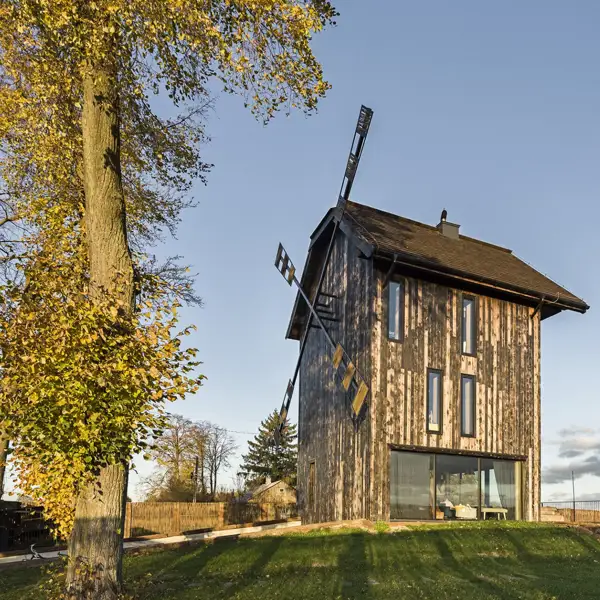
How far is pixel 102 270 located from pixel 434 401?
610 inches

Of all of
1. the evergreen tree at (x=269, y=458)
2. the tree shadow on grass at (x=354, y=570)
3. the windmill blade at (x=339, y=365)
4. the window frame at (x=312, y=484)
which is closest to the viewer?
the tree shadow on grass at (x=354, y=570)

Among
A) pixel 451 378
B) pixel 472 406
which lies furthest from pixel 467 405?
pixel 451 378

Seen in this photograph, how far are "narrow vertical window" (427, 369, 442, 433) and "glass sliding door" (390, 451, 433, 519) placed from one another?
105 centimetres

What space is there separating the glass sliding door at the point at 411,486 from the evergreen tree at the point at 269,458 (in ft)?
136

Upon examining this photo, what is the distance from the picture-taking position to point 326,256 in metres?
27.3

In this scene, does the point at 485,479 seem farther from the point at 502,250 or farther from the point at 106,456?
the point at 106,456

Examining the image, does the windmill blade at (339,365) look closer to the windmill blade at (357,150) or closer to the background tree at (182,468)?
the windmill blade at (357,150)

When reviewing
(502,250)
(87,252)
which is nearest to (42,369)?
(87,252)

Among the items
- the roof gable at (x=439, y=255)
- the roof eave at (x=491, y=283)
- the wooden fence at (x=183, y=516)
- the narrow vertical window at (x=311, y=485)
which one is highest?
the roof gable at (x=439, y=255)

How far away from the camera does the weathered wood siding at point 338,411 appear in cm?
2272

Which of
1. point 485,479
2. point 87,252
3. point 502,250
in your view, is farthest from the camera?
point 502,250

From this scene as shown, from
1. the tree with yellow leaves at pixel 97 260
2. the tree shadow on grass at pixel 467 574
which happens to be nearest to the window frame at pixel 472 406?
the tree shadow on grass at pixel 467 574

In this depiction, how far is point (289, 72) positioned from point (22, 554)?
17.6 meters

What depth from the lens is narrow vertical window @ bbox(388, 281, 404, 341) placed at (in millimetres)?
22953
